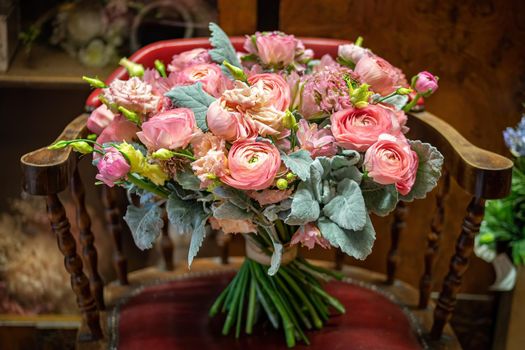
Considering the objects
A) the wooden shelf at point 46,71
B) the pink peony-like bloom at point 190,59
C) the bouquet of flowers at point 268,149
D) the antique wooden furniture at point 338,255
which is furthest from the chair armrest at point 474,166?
the wooden shelf at point 46,71

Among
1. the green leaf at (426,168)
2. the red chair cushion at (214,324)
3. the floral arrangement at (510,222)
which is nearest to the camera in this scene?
the green leaf at (426,168)

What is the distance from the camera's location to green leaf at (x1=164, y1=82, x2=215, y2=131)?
101cm

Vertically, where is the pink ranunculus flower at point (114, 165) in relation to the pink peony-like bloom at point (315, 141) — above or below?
below

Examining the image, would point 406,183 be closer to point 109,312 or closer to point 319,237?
point 319,237

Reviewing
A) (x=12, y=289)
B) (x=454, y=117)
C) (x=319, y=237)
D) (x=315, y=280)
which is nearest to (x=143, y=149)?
(x=319, y=237)

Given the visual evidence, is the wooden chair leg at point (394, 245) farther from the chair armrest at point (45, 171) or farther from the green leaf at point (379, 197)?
the chair armrest at point (45, 171)

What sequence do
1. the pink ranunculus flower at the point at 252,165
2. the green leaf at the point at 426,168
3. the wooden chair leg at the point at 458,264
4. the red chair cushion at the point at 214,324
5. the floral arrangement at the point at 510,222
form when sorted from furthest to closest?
1. the floral arrangement at the point at 510,222
2. the red chair cushion at the point at 214,324
3. the wooden chair leg at the point at 458,264
4. the green leaf at the point at 426,168
5. the pink ranunculus flower at the point at 252,165

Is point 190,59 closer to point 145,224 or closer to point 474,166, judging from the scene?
point 145,224

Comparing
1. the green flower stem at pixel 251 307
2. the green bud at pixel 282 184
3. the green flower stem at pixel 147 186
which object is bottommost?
the green flower stem at pixel 251 307

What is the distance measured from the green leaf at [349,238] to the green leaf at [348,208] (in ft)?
0.04

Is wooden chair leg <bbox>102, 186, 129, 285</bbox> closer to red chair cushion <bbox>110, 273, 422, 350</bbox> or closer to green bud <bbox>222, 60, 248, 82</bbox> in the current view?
red chair cushion <bbox>110, 273, 422, 350</bbox>

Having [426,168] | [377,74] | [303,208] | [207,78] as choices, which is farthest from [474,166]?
[207,78]

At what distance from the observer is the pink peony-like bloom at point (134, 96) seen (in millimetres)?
1033

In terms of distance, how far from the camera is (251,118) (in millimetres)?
963
